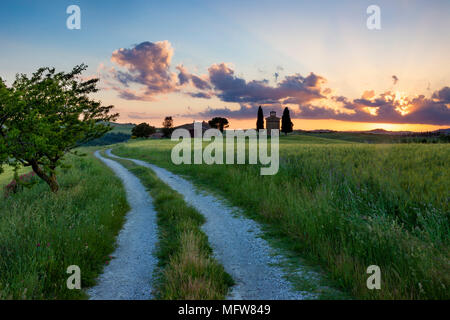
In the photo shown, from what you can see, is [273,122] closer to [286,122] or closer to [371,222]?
[286,122]

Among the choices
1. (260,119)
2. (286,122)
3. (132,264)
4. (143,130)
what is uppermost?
(260,119)

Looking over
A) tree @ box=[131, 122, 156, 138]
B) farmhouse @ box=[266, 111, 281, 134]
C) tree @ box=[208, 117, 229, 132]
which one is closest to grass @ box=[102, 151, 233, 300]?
farmhouse @ box=[266, 111, 281, 134]

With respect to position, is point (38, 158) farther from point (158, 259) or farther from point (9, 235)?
point (158, 259)

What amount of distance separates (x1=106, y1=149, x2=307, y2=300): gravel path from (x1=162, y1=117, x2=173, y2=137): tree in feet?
342

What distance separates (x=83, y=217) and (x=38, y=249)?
2.88 metres

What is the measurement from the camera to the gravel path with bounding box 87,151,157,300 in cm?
502

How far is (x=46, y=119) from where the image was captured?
1107cm

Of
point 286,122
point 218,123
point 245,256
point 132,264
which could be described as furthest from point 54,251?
point 218,123

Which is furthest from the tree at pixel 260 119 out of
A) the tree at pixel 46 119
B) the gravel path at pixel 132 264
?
the gravel path at pixel 132 264

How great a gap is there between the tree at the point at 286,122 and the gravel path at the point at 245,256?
3242 inches

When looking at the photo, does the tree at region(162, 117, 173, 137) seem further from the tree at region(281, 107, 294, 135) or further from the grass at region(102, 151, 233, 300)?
the grass at region(102, 151, 233, 300)

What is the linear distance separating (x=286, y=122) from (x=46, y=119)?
85.0 m
